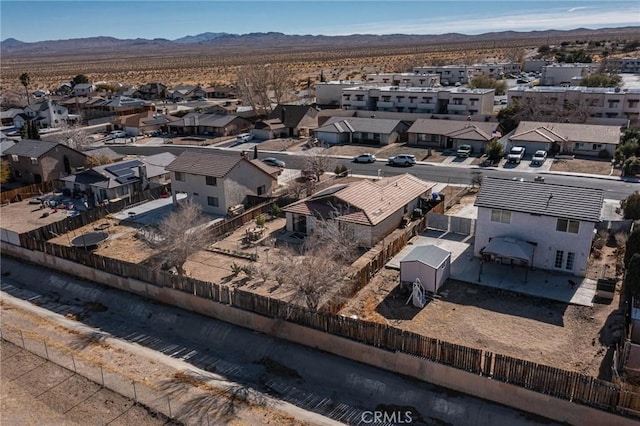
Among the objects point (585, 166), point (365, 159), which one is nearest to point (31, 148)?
point (365, 159)

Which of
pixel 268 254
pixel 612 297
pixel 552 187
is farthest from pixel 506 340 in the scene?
pixel 268 254

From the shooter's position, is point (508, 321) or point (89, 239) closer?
point (508, 321)

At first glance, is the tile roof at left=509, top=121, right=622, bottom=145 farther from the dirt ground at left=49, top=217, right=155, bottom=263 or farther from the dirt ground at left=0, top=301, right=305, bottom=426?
the dirt ground at left=0, top=301, right=305, bottom=426

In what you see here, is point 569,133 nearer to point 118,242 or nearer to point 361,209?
point 361,209

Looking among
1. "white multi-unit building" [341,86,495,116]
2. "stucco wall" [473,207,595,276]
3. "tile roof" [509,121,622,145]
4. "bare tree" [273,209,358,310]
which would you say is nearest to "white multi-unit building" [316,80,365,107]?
"white multi-unit building" [341,86,495,116]

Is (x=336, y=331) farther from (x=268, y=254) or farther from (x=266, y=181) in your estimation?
(x=266, y=181)

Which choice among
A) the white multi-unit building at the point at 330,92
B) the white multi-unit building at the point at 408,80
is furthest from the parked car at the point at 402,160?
the white multi-unit building at the point at 408,80
